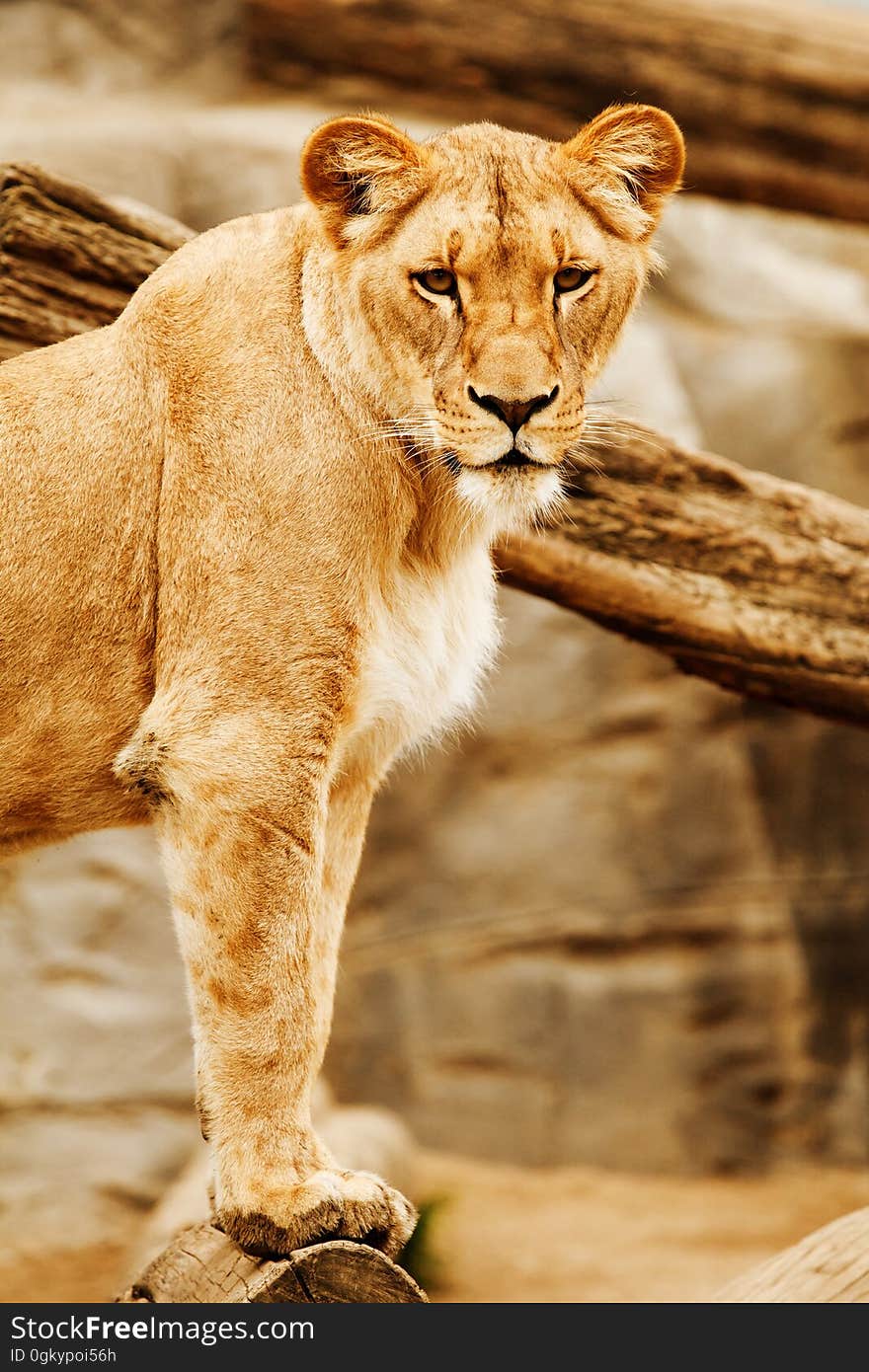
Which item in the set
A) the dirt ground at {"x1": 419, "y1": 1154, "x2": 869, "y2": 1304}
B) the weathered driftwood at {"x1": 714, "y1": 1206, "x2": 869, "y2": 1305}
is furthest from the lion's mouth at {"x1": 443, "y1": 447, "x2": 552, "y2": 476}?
the dirt ground at {"x1": 419, "y1": 1154, "x2": 869, "y2": 1304}

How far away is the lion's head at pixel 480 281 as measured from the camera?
3.21 m

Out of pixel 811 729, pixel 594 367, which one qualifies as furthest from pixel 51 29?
pixel 594 367

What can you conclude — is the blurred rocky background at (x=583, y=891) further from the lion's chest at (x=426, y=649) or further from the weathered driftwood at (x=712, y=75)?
the lion's chest at (x=426, y=649)

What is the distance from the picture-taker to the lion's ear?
3.49 meters

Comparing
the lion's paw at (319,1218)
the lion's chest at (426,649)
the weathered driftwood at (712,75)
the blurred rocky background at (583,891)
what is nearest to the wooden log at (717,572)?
the lion's chest at (426,649)

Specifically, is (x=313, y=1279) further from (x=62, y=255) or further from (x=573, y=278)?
(x=62, y=255)

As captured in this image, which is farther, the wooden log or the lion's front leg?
the wooden log

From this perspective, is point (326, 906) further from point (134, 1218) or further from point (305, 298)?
point (134, 1218)

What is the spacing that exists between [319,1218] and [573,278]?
209 centimetres

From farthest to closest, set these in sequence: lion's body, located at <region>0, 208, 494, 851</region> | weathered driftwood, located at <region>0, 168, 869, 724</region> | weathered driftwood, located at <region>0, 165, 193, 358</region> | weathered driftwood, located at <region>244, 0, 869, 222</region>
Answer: weathered driftwood, located at <region>244, 0, 869, 222</region>, weathered driftwood, located at <region>0, 168, 869, 724</region>, weathered driftwood, located at <region>0, 165, 193, 358</region>, lion's body, located at <region>0, 208, 494, 851</region>

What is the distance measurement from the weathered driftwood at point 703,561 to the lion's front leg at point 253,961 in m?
1.50

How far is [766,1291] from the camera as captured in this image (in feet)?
11.7

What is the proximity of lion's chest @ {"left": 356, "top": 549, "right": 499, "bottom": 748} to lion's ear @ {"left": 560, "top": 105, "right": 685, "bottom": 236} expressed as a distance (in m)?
0.91

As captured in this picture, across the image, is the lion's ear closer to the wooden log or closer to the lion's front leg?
the wooden log
